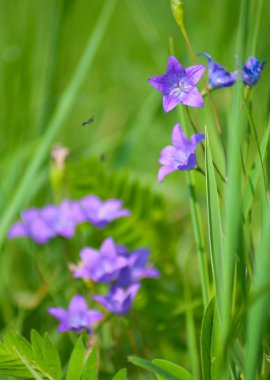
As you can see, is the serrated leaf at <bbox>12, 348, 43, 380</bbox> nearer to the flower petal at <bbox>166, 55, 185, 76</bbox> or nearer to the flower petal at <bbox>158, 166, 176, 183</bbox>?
the flower petal at <bbox>158, 166, 176, 183</bbox>

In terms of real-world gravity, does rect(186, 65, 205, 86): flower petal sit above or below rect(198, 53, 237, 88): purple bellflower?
below

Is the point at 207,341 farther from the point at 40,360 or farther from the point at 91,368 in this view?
the point at 40,360

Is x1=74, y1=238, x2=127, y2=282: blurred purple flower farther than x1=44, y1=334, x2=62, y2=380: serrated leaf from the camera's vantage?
Yes

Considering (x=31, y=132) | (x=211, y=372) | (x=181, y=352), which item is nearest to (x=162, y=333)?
(x=181, y=352)

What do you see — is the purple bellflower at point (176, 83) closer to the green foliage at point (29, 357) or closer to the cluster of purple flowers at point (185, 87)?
the cluster of purple flowers at point (185, 87)

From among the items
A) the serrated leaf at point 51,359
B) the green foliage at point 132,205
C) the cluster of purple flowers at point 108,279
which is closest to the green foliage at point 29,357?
the serrated leaf at point 51,359

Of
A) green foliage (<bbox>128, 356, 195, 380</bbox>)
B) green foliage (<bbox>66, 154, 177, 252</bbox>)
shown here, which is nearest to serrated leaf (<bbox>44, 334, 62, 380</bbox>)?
green foliage (<bbox>128, 356, 195, 380</bbox>)
